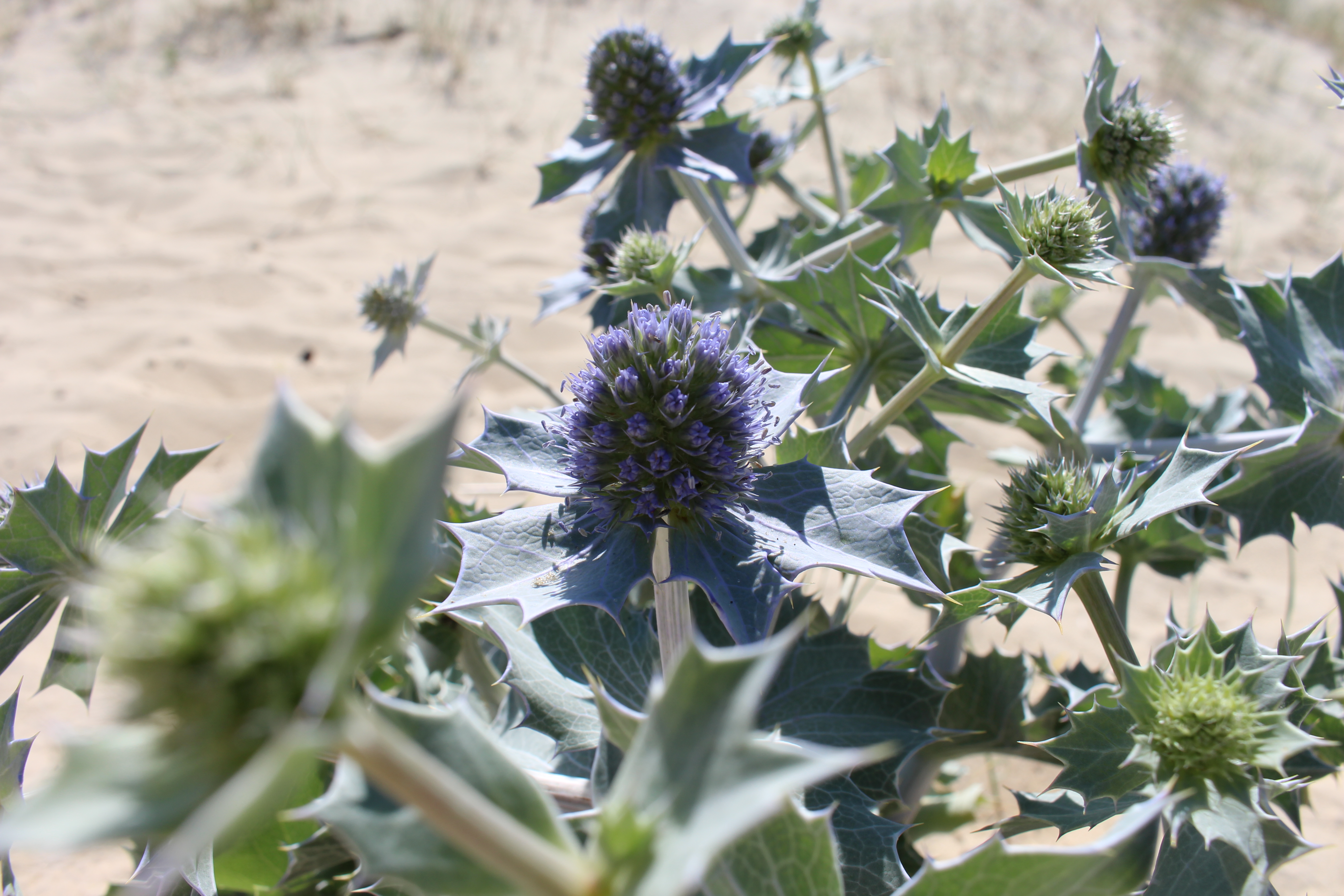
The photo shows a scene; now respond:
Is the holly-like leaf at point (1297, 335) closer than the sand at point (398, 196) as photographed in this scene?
Yes

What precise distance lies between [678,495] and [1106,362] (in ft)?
3.84

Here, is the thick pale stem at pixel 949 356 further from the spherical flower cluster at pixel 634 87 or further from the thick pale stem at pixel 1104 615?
the spherical flower cluster at pixel 634 87

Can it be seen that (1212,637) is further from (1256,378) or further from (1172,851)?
A: (1256,378)

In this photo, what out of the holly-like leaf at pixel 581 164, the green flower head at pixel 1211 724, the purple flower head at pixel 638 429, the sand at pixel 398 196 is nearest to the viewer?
the green flower head at pixel 1211 724

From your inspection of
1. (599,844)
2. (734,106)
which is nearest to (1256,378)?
(599,844)

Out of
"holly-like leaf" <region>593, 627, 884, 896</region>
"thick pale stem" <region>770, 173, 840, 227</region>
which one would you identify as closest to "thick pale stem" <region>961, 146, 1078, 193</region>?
"thick pale stem" <region>770, 173, 840, 227</region>

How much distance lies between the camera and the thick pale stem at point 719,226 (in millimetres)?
1662

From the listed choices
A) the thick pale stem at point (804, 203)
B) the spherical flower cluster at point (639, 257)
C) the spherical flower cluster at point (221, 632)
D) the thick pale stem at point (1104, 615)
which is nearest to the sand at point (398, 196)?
the spherical flower cluster at point (221, 632)

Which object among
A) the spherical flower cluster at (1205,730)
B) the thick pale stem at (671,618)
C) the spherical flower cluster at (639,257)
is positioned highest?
the spherical flower cluster at (639,257)

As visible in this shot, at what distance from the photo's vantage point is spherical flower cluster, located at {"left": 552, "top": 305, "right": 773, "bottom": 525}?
1.03 meters

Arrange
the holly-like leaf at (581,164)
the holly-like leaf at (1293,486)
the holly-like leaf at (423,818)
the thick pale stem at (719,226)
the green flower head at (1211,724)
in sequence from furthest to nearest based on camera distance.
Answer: the holly-like leaf at (581,164), the thick pale stem at (719,226), the holly-like leaf at (1293,486), the green flower head at (1211,724), the holly-like leaf at (423,818)

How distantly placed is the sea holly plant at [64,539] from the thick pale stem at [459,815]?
3.20 feet

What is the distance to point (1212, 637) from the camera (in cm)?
108

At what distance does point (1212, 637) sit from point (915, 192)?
948 millimetres
